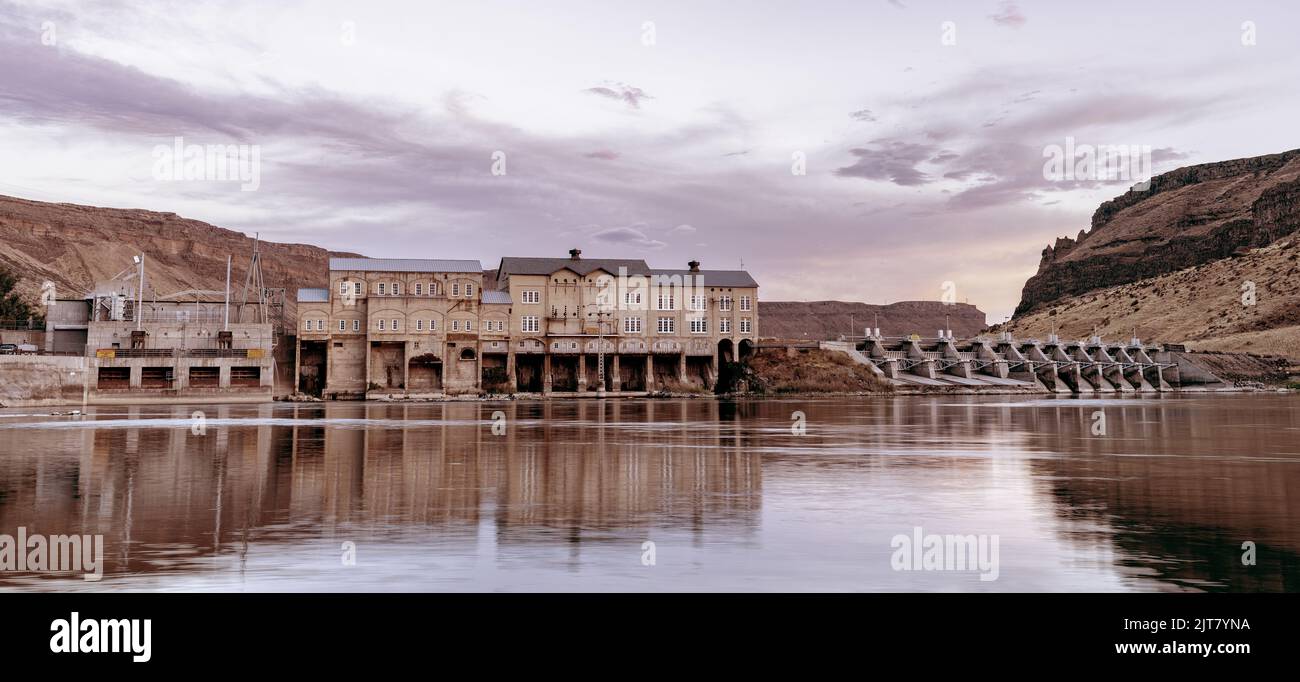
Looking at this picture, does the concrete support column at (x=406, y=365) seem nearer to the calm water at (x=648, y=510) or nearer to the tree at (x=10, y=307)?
the tree at (x=10, y=307)

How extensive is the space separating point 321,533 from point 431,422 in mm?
31171

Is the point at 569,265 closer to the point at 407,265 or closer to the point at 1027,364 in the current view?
the point at 407,265

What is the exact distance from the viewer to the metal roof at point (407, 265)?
8875 cm

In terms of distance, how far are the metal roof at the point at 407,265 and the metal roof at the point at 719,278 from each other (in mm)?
21129

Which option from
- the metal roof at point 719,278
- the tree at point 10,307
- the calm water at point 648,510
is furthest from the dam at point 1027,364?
the tree at point 10,307

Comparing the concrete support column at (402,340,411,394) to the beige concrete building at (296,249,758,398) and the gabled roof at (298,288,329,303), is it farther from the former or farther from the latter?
the gabled roof at (298,288,329,303)

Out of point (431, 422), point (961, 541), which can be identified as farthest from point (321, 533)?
point (431, 422)

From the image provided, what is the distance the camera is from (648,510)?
1466 centimetres

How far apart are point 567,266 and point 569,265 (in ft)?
3.37

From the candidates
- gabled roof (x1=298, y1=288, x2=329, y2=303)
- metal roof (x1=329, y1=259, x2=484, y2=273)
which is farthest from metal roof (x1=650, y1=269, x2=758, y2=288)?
gabled roof (x1=298, y1=288, x2=329, y2=303)

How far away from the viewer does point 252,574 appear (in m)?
9.77
